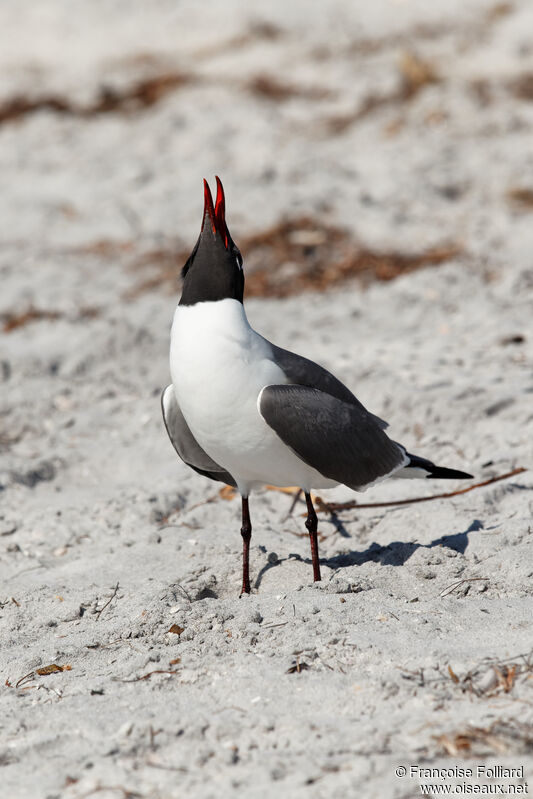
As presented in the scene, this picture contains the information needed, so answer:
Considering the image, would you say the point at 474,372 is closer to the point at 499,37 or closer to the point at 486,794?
the point at 486,794

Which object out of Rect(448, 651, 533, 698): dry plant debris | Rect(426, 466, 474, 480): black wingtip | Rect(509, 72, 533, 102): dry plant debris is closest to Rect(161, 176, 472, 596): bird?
Rect(426, 466, 474, 480): black wingtip

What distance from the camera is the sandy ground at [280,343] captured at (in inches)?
113

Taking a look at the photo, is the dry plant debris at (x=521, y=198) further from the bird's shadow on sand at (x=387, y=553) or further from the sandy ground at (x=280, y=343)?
the bird's shadow on sand at (x=387, y=553)

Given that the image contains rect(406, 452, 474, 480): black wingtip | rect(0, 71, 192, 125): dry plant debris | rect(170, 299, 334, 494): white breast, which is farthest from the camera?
rect(0, 71, 192, 125): dry plant debris

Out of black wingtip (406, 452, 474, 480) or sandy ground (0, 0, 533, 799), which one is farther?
black wingtip (406, 452, 474, 480)

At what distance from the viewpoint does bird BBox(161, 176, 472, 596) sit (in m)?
Answer: 3.78

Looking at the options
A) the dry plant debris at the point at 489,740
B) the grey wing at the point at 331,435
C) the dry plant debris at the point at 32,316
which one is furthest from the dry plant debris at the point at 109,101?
the dry plant debris at the point at 489,740

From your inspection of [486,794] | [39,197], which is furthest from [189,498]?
[39,197]

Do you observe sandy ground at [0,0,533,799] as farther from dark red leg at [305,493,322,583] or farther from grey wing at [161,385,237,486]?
grey wing at [161,385,237,486]

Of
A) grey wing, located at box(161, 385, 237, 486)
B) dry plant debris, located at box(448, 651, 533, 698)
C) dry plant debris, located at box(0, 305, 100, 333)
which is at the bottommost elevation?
dry plant debris, located at box(448, 651, 533, 698)

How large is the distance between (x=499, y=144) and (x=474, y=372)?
4.80 metres

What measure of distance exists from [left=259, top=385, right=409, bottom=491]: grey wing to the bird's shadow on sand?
0.35 meters

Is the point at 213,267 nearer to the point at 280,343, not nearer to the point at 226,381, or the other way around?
the point at 226,381

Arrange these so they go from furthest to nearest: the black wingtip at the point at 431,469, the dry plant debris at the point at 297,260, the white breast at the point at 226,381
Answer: the dry plant debris at the point at 297,260, the black wingtip at the point at 431,469, the white breast at the point at 226,381
